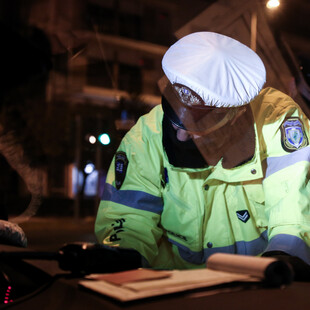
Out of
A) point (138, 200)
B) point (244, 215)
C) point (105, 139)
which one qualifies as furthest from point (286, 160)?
point (105, 139)

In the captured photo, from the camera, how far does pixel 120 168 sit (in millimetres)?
1321

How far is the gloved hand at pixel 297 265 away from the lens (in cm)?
81

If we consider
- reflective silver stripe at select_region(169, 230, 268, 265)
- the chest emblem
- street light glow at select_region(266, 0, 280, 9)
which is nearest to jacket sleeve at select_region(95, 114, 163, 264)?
reflective silver stripe at select_region(169, 230, 268, 265)

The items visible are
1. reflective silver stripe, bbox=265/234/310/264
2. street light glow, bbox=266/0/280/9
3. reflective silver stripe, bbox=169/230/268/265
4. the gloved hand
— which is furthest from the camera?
street light glow, bbox=266/0/280/9

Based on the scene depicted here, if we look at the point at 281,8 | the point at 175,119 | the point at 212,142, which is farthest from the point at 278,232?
the point at 281,8

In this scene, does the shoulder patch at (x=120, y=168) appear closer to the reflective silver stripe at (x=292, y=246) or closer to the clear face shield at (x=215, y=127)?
the clear face shield at (x=215, y=127)

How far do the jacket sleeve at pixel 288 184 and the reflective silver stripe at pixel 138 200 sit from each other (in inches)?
13.2

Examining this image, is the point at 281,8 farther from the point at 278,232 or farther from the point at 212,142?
the point at 278,232

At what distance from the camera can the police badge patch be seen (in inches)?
46.0

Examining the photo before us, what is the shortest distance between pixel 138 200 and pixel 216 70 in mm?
452

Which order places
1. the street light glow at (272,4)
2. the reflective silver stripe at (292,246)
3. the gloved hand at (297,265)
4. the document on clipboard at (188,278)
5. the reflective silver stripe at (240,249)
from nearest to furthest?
the document on clipboard at (188,278) < the gloved hand at (297,265) < the reflective silver stripe at (292,246) < the reflective silver stripe at (240,249) < the street light glow at (272,4)

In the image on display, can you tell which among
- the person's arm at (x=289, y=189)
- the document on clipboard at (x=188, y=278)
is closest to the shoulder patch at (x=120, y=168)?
the person's arm at (x=289, y=189)

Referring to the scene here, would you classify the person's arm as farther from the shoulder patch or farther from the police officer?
the shoulder patch

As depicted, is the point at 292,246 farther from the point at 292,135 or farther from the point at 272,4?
the point at 272,4
